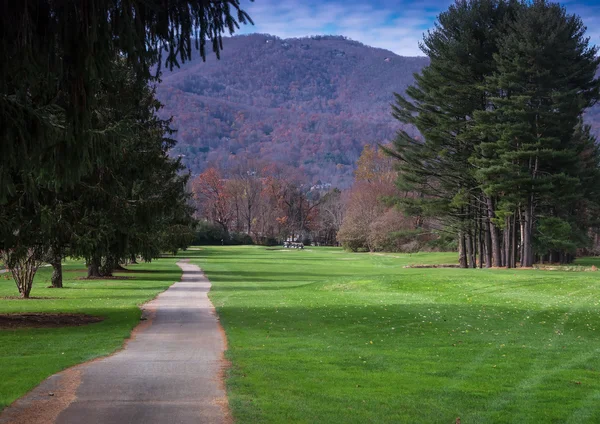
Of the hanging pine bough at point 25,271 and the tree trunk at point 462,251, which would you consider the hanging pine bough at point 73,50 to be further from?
the tree trunk at point 462,251

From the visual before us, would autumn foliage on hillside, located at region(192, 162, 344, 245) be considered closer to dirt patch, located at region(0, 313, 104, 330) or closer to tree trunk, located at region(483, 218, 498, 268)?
tree trunk, located at region(483, 218, 498, 268)

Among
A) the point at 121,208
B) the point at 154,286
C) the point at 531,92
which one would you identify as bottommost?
the point at 154,286

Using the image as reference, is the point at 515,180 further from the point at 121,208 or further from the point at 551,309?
the point at 121,208

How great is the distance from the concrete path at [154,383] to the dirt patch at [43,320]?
9.63ft

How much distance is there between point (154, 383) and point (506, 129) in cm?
3458

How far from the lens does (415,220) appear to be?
77125mm

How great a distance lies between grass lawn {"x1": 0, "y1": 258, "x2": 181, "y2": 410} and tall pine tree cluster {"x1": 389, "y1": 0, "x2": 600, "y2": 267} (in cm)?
2234

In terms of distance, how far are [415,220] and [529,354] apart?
66172 mm

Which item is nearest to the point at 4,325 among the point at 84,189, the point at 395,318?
the point at 84,189

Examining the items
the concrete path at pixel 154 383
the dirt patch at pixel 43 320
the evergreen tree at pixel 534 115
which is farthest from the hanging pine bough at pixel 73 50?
the evergreen tree at pixel 534 115

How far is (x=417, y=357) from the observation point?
11109 mm

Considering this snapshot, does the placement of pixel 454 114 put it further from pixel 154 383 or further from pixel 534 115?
pixel 154 383

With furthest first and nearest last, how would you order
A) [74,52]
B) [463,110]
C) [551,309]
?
[463,110] → [551,309] → [74,52]

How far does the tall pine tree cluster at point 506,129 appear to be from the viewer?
131 ft
